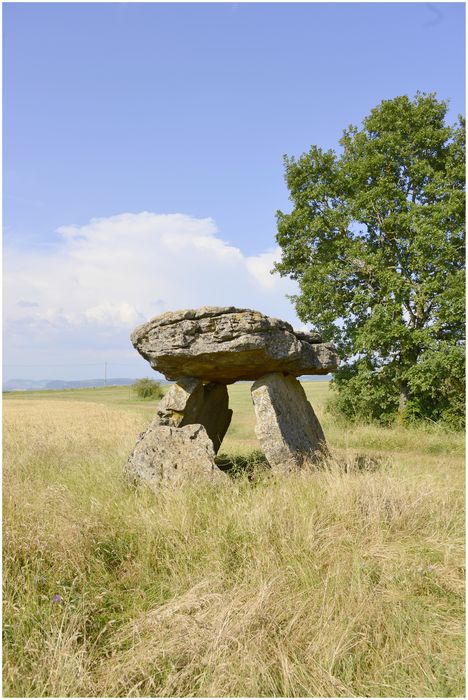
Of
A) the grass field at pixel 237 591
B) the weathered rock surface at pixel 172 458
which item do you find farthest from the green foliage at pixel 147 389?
the grass field at pixel 237 591

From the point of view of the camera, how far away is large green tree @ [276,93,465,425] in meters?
16.7

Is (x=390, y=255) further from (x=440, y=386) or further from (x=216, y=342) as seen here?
(x=216, y=342)

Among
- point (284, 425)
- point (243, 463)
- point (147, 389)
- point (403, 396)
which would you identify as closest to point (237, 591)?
point (284, 425)

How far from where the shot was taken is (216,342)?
367 inches

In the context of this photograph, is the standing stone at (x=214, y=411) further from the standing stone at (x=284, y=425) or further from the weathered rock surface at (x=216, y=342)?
the standing stone at (x=284, y=425)

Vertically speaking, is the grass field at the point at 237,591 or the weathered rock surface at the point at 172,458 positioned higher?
the weathered rock surface at the point at 172,458

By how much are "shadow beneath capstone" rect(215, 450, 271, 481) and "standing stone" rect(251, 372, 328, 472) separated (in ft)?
1.71

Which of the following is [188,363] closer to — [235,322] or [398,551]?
[235,322]

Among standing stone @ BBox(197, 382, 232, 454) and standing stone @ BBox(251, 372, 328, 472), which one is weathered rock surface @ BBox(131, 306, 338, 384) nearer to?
standing stone @ BBox(251, 372, 328, 472)

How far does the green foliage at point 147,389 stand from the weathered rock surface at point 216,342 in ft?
120

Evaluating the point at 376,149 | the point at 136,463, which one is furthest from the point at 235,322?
the point at 376,149

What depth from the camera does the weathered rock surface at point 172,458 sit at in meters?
8.45

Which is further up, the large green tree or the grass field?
the large green tree

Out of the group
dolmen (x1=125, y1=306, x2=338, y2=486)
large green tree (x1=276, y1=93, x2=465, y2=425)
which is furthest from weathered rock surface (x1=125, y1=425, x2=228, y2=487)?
large green tree (x1=276, y1=93, x2=465, y2=425)
